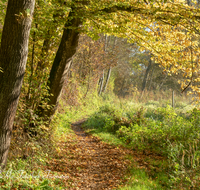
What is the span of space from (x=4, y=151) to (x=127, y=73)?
27.8 meters

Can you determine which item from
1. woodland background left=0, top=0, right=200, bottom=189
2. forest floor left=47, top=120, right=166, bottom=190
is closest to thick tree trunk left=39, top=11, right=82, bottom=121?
woodland background left=0, top=0, right=200, bottom=189

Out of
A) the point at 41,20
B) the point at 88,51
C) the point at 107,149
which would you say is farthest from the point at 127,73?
the point at 41,20

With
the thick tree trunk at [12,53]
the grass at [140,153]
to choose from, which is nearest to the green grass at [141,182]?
the grass at [140,153]

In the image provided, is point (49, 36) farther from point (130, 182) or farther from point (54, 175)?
point (130, 182)

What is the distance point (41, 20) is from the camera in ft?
16.8

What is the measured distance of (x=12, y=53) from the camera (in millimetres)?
3678

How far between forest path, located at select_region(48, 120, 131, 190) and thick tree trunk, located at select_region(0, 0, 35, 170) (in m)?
2.33

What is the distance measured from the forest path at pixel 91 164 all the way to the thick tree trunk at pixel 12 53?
233 cm

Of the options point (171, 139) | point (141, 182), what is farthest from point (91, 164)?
point (171, 139)

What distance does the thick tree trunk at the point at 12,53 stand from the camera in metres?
3.61

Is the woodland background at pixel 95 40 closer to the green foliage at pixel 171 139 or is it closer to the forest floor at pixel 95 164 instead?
the green foliage at pixel 171 139

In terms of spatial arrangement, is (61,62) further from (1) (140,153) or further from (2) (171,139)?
(2) (171,139)

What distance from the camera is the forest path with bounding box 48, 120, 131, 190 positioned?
513 centimetres

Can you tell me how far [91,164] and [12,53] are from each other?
4.37 m
